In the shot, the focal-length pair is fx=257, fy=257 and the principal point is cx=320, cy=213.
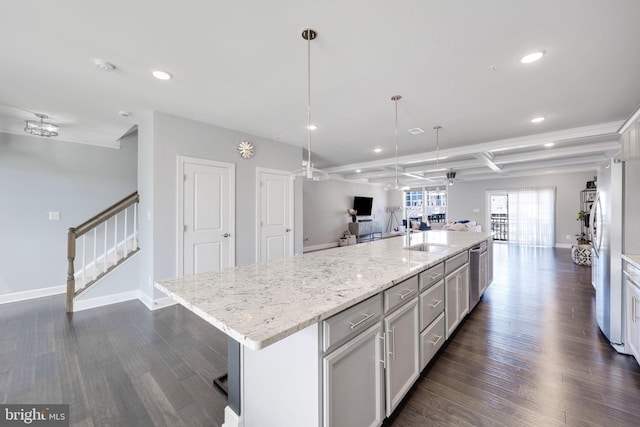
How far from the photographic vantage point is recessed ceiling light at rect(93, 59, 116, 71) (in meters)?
2.23

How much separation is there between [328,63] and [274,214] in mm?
2921

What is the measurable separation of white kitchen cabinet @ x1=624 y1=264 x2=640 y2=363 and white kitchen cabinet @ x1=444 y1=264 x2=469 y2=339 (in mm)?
1171

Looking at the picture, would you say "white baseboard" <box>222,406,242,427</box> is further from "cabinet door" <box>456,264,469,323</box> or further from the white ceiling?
the white ceiling

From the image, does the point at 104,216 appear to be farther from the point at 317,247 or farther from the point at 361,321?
the point at 317,247

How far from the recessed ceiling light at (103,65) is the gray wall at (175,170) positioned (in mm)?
1036

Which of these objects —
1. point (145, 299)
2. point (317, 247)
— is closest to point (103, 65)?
point (145, 299)

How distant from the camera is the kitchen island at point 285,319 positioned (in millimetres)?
992

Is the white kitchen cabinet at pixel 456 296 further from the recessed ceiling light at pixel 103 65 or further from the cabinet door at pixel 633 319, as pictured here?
the recessed ceiling light at pixel 103 65

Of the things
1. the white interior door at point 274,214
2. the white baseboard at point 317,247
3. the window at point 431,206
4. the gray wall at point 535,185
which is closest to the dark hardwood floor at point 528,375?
the white interior door at point 274,214

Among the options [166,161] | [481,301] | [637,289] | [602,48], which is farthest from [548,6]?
[166,161]

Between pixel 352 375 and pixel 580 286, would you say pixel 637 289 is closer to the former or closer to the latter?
pixel 352 375

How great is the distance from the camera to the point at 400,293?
62.5 inches

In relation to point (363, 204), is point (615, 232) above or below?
below

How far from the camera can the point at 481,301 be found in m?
3.60
